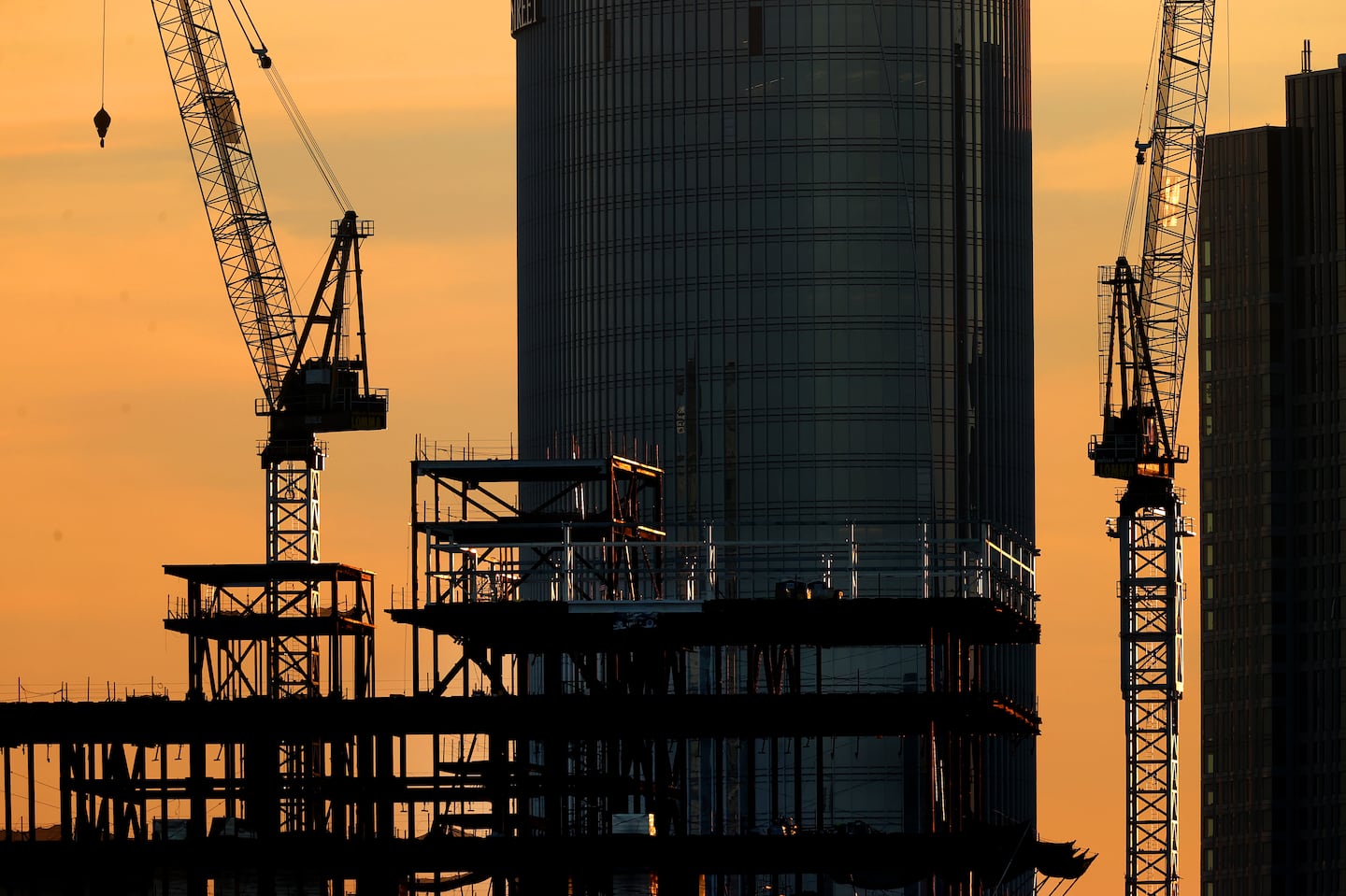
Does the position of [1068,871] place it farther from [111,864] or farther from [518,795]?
[111,864]

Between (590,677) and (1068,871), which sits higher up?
(590,677)

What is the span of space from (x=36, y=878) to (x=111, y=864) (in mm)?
8651

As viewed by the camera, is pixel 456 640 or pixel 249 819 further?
pixel 249 819

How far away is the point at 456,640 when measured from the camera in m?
126

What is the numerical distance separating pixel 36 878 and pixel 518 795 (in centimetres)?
1839

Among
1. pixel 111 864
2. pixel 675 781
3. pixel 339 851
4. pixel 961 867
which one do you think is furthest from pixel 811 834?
pixel 675 781

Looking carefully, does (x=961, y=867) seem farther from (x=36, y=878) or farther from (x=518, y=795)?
(x=36, y=878)

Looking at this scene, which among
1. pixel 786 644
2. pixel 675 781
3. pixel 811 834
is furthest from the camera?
pixel 675 781

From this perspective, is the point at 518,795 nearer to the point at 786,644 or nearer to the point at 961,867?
the point at 786,644

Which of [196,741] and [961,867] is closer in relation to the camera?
[961,867]

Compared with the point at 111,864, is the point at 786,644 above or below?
above

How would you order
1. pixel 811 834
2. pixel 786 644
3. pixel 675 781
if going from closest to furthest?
pixel 811 834 → pixel 786 644 → pixel 675 781

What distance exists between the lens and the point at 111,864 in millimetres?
117812

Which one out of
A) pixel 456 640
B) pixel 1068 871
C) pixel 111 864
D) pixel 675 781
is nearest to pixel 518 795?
pixel 456 640
